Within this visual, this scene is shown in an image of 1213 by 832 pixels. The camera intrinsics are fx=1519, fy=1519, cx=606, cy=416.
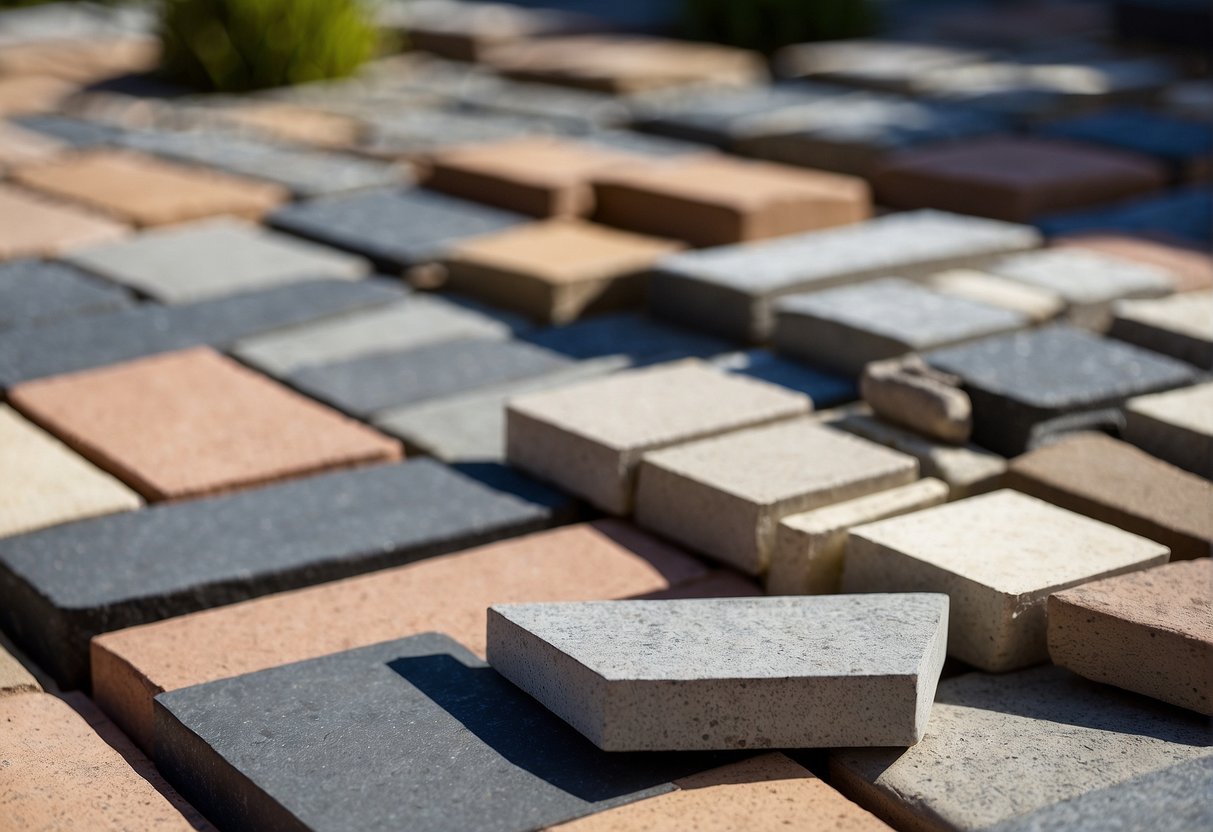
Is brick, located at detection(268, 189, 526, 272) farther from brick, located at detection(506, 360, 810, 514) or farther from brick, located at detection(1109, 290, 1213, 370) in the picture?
brick, located at detection(1109, 290, 1213, 370)

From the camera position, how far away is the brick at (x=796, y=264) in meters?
3.63

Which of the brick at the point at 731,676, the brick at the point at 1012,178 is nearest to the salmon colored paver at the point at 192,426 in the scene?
the brick at the point at 731,676

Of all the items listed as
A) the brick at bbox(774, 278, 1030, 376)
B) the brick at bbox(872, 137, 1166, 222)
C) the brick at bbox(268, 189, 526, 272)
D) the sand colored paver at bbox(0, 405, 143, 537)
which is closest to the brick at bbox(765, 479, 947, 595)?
the brick at bbox(774, 278, 1030, 376)

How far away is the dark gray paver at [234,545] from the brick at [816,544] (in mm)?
503

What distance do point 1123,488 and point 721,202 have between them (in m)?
1.85

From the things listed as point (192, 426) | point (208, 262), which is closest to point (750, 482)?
point (192, 426)

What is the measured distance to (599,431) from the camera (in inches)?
110

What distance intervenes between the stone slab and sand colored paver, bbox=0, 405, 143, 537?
106 centimetres

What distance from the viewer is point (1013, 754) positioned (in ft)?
6.61

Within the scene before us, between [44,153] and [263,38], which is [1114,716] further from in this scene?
[263,38]

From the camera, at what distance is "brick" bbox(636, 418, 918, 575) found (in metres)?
2.54

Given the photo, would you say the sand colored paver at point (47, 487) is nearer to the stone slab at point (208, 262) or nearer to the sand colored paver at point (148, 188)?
the stone slab at point (208, 262)

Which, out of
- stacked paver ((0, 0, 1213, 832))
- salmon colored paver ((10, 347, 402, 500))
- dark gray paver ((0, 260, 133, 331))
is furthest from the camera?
dark gray paver ((0, 260, 133, 331))

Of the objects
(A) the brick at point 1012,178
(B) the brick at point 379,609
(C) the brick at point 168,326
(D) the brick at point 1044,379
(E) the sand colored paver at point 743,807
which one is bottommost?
(B) the brick at point 379,609
